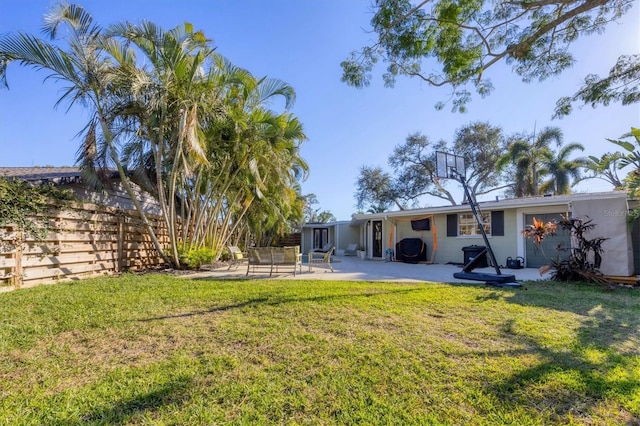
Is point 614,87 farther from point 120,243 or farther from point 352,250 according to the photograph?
point 352,250

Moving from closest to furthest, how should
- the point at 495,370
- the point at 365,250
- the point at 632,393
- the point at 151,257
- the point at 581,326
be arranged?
the point at 632,393, the point at 495,370, the point at 581,326, the point at 151,257, the point at 365,250

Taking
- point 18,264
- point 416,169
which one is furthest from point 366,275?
point 416,169

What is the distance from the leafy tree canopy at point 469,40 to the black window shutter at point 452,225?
612 cm

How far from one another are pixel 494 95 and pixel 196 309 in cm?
802

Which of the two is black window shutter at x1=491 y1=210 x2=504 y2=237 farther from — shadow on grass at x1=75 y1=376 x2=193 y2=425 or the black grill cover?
shadow on grass at x1=75 y1=376 x2=193 y2=425

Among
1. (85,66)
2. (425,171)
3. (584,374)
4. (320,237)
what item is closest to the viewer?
(584,374)

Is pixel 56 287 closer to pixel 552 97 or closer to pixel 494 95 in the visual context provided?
pixel 494 95

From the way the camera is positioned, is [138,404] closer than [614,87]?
Yes

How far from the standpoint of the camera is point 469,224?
12234 mm

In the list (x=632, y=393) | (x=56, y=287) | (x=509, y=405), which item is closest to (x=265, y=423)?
(x=509, y=405)

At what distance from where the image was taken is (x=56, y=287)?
6.11 meters

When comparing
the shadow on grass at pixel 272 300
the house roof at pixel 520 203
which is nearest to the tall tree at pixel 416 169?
the house roof at pixel 520 203

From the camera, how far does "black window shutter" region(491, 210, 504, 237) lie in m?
11.1

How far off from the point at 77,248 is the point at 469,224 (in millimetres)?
12646
